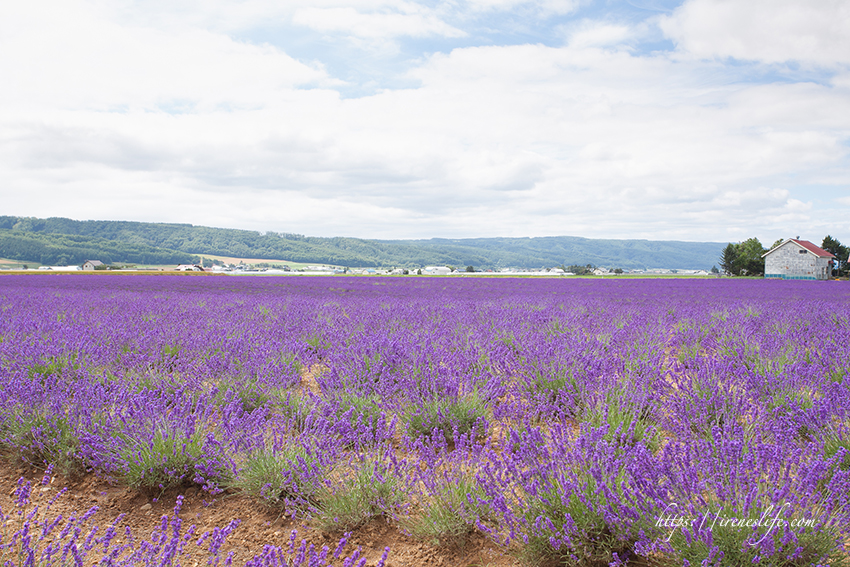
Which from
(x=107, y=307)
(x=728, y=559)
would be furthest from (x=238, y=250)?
(x=728, y=559)

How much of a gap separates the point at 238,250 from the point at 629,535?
14893 cm

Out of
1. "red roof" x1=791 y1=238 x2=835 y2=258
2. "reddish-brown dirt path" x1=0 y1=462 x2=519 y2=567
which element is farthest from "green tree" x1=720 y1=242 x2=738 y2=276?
"reddish-brown dirt path" x1=0 y1=462 x2=519 y2=567

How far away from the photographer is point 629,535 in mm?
1591

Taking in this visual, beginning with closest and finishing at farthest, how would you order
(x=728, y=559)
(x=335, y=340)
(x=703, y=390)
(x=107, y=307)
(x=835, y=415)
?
(x=728, y=559) < (x=835, y=415) < (x=703, y=390) < (x=335, y=340) < (x=107, y=307)

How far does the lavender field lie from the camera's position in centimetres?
161

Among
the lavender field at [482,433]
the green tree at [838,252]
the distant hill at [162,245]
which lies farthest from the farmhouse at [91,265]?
the green tree at [838,252]

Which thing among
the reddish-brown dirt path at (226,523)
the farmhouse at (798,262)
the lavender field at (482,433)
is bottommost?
the reddish-brown dirt path at (226,523)

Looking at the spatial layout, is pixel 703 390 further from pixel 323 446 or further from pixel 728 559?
pixel 323 446

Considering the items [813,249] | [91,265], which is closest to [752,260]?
[813,249]

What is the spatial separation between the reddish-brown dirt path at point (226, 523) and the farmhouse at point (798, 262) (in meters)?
48.7

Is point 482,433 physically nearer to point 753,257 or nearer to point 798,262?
point 798,262

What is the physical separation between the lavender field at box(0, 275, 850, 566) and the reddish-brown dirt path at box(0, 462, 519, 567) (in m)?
0.06

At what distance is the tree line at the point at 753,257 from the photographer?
1782 inches

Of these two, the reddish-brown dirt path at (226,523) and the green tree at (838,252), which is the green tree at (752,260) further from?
the reddish-brown dirt path at (226,523)
